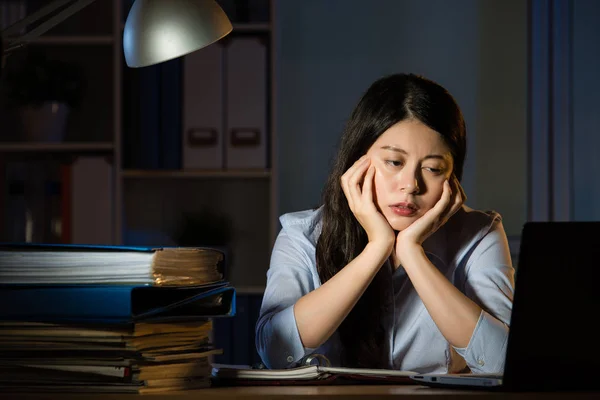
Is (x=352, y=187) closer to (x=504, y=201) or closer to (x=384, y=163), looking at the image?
(x=384, y=163)

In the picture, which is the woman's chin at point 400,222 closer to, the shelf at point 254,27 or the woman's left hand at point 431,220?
the woman's left hand at point 431,220

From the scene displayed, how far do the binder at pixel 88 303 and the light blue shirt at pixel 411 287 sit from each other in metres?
0.57

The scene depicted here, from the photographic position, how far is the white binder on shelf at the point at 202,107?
289 cm

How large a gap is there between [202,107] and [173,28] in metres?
1.69

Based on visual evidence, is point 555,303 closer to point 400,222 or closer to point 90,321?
→ point 90,321

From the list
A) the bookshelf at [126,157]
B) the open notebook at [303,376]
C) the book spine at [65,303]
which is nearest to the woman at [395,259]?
the open notebook at [303,376]

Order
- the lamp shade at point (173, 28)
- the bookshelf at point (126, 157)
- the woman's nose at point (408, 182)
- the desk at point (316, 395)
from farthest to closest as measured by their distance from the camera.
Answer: the bookshelf at point (126, 157)
the woman's nose at point (408, 182)
the lamp shade at point (173, 28)
the desk at point (316, 395)

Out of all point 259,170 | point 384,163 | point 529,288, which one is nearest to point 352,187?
point 384,163

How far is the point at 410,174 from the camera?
154 centimetres

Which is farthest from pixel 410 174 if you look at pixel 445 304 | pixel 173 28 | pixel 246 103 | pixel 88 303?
pixel 246 103

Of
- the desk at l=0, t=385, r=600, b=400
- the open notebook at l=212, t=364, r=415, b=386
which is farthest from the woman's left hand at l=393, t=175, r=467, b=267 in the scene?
the desk at l=0, t=385, r=600, b=400

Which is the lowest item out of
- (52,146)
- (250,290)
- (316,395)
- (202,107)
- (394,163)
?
(250,290)

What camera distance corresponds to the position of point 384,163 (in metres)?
1.57

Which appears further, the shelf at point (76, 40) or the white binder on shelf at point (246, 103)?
the shelf at point (76, 40)
